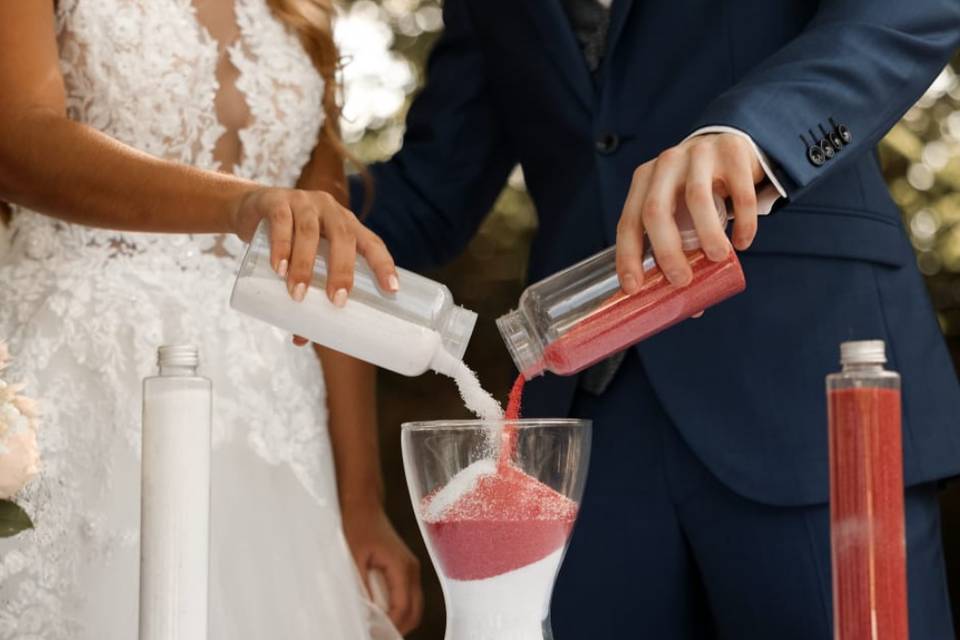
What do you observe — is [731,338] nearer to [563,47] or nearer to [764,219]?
[764,219]

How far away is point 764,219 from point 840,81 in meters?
0.34

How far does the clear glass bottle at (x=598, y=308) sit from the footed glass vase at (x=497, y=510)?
8 centimetres

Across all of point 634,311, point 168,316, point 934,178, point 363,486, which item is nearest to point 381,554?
point 363,486

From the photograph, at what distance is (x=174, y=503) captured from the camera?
116cm

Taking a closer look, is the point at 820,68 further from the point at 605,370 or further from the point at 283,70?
the point at 283,70

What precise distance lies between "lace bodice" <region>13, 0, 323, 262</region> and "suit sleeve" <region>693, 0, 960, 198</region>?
715mm

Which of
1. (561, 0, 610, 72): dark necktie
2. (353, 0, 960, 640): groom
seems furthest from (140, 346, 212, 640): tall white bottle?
(561, 0, 610, 72): dark necktie

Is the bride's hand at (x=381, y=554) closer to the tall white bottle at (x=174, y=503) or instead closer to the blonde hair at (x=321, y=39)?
the blonde hair at (x=321, y=39)

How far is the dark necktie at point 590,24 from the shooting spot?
6.85 feet

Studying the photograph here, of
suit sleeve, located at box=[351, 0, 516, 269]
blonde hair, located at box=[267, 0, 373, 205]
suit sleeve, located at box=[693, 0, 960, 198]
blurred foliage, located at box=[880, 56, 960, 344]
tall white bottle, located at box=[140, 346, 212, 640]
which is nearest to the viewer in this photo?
tall white bottle, located at box=[140, 346, 212, 640]

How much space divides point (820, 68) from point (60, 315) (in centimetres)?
102

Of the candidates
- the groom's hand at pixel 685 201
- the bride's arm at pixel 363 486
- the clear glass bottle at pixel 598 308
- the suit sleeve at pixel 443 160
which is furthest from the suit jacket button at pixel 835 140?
the suit sleeve at pixel 443 160

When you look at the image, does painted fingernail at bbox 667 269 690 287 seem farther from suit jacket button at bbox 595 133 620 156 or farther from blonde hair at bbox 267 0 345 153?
blonde hair at bbox 267 0 345 153

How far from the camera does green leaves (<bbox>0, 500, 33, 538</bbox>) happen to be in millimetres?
1246
